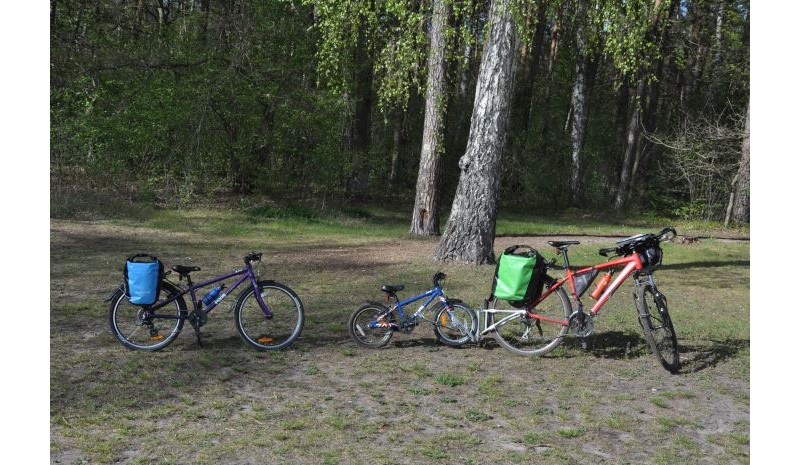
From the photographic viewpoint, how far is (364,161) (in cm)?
2395

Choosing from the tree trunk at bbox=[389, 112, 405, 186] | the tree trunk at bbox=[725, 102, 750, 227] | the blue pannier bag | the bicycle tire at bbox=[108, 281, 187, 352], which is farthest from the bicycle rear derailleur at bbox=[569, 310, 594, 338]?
the tree trunk at bbox=[389, 112, 405, 186]

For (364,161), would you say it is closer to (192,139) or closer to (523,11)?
(192,139)

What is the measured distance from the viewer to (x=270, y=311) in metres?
7.78

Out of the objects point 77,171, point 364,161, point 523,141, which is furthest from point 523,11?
point 523,141

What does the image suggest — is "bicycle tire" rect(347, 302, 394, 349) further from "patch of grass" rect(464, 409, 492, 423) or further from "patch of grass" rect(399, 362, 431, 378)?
A: "patch of grass" rect(464, 409, 492, 423)

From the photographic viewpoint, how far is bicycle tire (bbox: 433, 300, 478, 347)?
311 inches

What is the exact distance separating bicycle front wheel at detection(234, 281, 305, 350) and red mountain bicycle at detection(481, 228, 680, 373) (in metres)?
1.81

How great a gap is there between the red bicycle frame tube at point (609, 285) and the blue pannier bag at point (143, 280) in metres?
3.36

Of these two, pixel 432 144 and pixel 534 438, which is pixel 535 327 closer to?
pixel 534 438

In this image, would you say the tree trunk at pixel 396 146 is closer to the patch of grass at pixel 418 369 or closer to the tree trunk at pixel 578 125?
the tree trunk at pixel 578 125

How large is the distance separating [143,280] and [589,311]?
398cm

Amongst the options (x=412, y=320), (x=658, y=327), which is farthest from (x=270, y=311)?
(x=658, y=327)

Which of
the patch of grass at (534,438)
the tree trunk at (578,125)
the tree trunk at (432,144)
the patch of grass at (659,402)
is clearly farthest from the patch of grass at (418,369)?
the tree trunk at (578,125)

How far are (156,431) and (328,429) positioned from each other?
1.10 m
